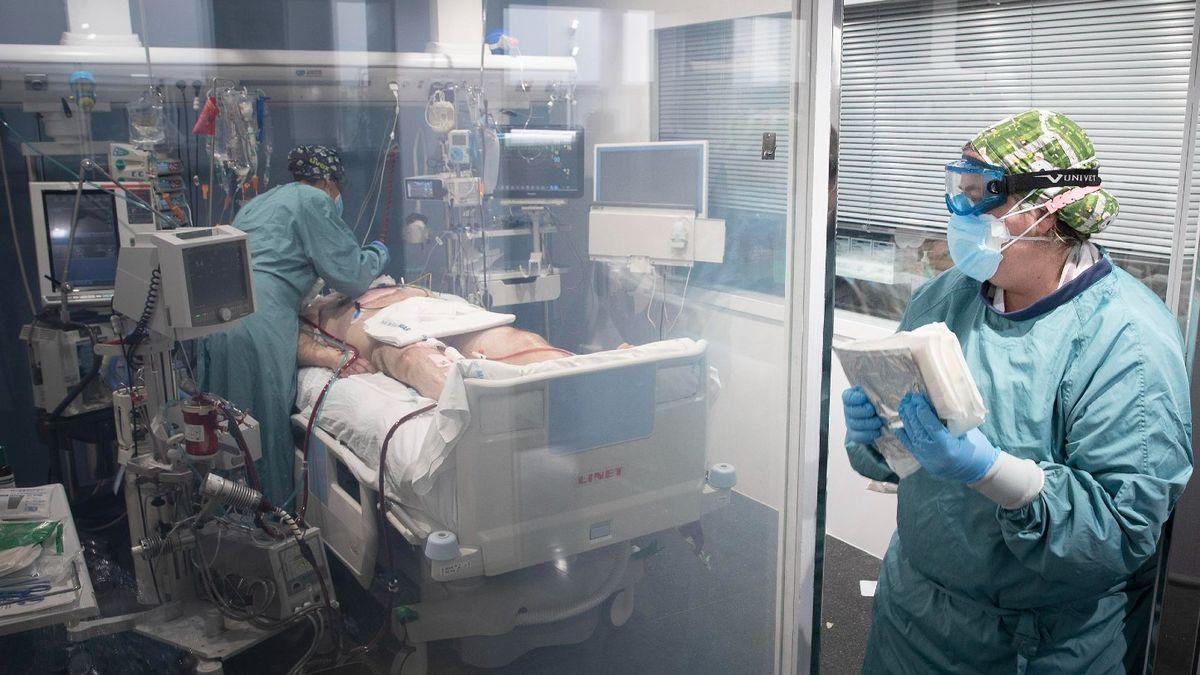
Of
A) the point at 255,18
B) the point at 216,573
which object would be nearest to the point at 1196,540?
the point at 216,573

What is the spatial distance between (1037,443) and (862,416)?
28 cm

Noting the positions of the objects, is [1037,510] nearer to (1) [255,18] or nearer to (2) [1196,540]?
(2) [1196,540]

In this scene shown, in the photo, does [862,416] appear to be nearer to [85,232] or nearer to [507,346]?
[507,346]

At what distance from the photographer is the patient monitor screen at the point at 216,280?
1.40 meters

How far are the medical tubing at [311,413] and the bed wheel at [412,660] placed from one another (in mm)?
286

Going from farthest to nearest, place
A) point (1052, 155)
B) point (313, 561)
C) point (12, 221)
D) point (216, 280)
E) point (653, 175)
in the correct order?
point (653, 175) < point (1052, 155) < point (313, 561) < point (216, 280) < point (12, 221)

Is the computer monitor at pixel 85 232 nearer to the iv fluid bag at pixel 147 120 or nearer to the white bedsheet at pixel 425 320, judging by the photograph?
the iv fluid bag at pixel 147 120

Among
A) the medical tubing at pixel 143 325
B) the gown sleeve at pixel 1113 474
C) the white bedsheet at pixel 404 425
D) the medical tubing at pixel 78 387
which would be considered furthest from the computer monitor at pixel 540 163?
the gown sleeve at pixel 1113 474

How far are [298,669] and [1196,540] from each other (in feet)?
5.80

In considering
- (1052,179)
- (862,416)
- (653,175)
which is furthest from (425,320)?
(1052,179)

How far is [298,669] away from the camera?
1538mm

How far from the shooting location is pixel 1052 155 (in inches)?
64.4

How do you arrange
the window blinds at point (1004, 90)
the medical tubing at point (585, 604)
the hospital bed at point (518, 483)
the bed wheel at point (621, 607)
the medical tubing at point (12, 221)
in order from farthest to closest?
the window blinds at point (1004, 90)
the bed wheel at point (621, 607)
the medical tubing at point (585, 604)
the hospital bed at point (518, 483)
the medical tubing at point (12, 221)

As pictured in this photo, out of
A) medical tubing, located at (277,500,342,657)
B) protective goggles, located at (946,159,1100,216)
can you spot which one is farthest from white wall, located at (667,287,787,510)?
medical tubing, located at (277,500,342,657)
